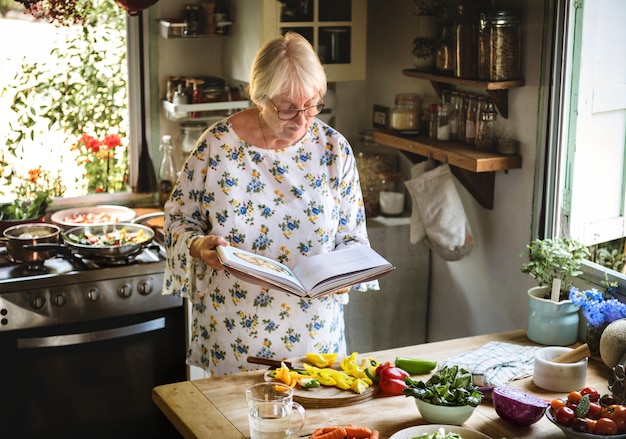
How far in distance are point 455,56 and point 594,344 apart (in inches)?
46.6

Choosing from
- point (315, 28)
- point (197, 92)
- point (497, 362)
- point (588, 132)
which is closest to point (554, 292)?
point (497, 362)

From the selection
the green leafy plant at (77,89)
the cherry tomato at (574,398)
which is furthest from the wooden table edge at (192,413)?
the green leafy plant at (77,89)

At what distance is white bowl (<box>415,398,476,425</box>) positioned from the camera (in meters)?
2.07

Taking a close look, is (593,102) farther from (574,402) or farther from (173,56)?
(173,56)

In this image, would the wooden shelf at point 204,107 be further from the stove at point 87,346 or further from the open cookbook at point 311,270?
the open cookbook at point 311,270

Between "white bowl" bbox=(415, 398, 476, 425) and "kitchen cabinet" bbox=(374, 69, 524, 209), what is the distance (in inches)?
46.7

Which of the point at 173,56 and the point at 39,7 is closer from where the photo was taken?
the point at 39,7

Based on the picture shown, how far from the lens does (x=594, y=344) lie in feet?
8.42

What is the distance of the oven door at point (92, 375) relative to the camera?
3139 mm

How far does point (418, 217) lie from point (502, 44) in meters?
0.77

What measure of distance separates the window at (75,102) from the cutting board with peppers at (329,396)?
1.98m

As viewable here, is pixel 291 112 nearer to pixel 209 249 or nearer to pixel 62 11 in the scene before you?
pixel 209 249

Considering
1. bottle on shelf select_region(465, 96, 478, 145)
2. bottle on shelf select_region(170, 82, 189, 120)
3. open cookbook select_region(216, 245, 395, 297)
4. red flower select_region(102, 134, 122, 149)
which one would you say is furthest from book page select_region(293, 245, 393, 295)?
red flower select_region(102, 134, 122, 149)

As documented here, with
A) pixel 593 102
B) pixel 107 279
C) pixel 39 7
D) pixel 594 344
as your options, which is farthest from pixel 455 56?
pixel 39 7
